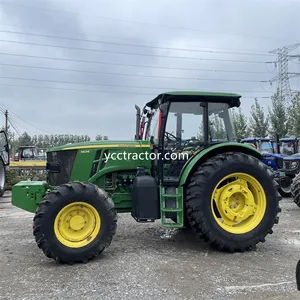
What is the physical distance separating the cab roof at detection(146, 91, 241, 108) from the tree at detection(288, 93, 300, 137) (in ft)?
69.0

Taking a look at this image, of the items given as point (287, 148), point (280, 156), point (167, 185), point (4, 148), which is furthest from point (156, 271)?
point (287, 148)

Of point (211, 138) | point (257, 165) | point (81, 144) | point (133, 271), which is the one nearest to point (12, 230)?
point (81, 144)

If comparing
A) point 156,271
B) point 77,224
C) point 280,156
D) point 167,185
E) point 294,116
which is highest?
point 294,116

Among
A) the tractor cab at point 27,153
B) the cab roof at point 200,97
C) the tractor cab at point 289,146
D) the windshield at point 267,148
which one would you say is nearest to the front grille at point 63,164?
the cab roof at point 200,97

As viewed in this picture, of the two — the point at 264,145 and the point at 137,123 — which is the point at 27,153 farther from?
the point at 137,123

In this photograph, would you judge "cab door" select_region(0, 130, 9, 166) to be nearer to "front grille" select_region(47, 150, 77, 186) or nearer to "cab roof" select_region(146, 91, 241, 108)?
"front grille" select_region(47, 150, 77, 186)

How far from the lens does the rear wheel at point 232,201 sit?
555cm

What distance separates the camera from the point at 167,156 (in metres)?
5.92

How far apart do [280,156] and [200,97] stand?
28.5ft

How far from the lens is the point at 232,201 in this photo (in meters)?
5.87

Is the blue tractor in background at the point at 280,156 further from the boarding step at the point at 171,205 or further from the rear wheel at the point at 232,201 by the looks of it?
the boarding step at the point at 171,205

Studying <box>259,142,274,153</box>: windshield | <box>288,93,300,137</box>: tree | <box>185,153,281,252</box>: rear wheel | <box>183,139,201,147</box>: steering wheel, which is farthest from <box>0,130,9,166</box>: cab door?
<box>288,93,300,137</box>: tree

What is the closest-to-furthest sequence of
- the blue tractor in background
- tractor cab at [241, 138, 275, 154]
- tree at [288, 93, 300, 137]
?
the blue tractor in background < tractor cab at [241, 138, 275, 154] < tree at [288, 93, 300, 137]

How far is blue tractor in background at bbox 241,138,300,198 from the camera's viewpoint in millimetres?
12461
